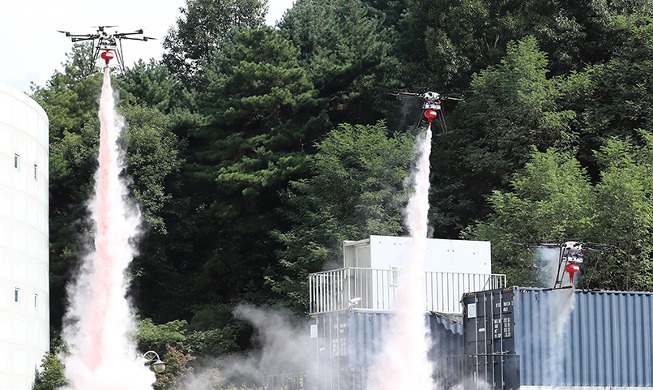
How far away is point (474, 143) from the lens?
59281 millimetres

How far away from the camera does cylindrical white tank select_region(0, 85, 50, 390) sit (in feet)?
155

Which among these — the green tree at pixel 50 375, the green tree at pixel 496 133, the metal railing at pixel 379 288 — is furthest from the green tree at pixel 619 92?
the green tree at pixel 50 375

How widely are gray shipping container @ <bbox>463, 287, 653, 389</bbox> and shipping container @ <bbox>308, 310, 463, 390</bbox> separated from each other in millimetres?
1627

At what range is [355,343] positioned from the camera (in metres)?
38.0

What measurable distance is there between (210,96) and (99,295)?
2461 cm

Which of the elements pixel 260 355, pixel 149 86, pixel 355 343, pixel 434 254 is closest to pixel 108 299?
pixel 355 343

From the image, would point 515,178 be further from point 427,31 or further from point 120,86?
point 120,86

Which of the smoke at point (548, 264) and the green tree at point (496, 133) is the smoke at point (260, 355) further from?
the smoke at point (548, 264)

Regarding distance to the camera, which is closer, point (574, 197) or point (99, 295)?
point (99, 295)

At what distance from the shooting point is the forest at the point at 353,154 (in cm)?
5241

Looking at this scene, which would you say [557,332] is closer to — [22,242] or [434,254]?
[434,254]

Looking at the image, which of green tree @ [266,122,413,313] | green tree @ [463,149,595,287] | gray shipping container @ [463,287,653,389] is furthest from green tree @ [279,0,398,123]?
gray shipping container @ [463,287,653,389]

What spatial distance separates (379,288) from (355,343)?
2.65 m

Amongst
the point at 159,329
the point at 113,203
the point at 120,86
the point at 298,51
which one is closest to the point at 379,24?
the point at 298,51
